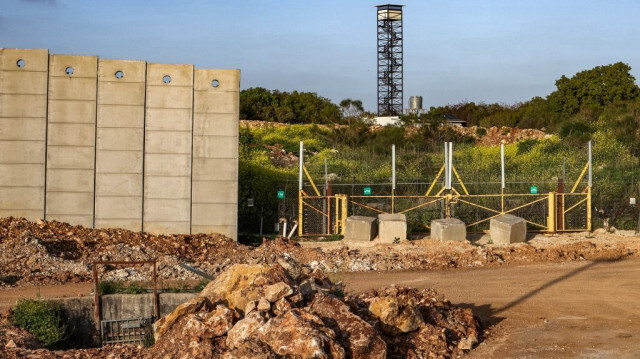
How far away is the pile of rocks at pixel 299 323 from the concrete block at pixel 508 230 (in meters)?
9.53

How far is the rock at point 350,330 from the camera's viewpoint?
1073 centimetres

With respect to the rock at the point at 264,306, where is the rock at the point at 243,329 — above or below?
below

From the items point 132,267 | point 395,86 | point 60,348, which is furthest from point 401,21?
point 60,348

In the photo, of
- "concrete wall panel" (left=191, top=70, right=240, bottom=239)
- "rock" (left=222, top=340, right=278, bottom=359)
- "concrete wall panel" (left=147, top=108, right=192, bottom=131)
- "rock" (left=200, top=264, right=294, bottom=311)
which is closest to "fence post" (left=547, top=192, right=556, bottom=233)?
"concrete wall panel" (left=191, top=70, right=240, bottom=239)

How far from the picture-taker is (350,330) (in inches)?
429

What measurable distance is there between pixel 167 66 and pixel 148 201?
342cm

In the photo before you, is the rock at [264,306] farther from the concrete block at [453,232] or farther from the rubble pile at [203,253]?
the concrete block at [453,232]

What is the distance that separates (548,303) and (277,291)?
6335 millimetres

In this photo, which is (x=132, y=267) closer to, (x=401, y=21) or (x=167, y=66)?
(x=167, y=66)

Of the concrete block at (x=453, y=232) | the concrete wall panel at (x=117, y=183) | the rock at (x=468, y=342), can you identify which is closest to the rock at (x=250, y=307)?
the rock at (x=468, y=342)

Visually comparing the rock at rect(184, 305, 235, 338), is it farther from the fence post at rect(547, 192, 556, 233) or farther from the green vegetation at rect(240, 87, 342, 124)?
the green vegetation at rect(240, 87, 342, 124)

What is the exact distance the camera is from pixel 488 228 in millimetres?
24734

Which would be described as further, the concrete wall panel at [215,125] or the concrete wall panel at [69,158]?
the concrete wall panel at [215,125]

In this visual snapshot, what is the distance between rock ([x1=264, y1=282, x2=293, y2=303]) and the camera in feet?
36.5
